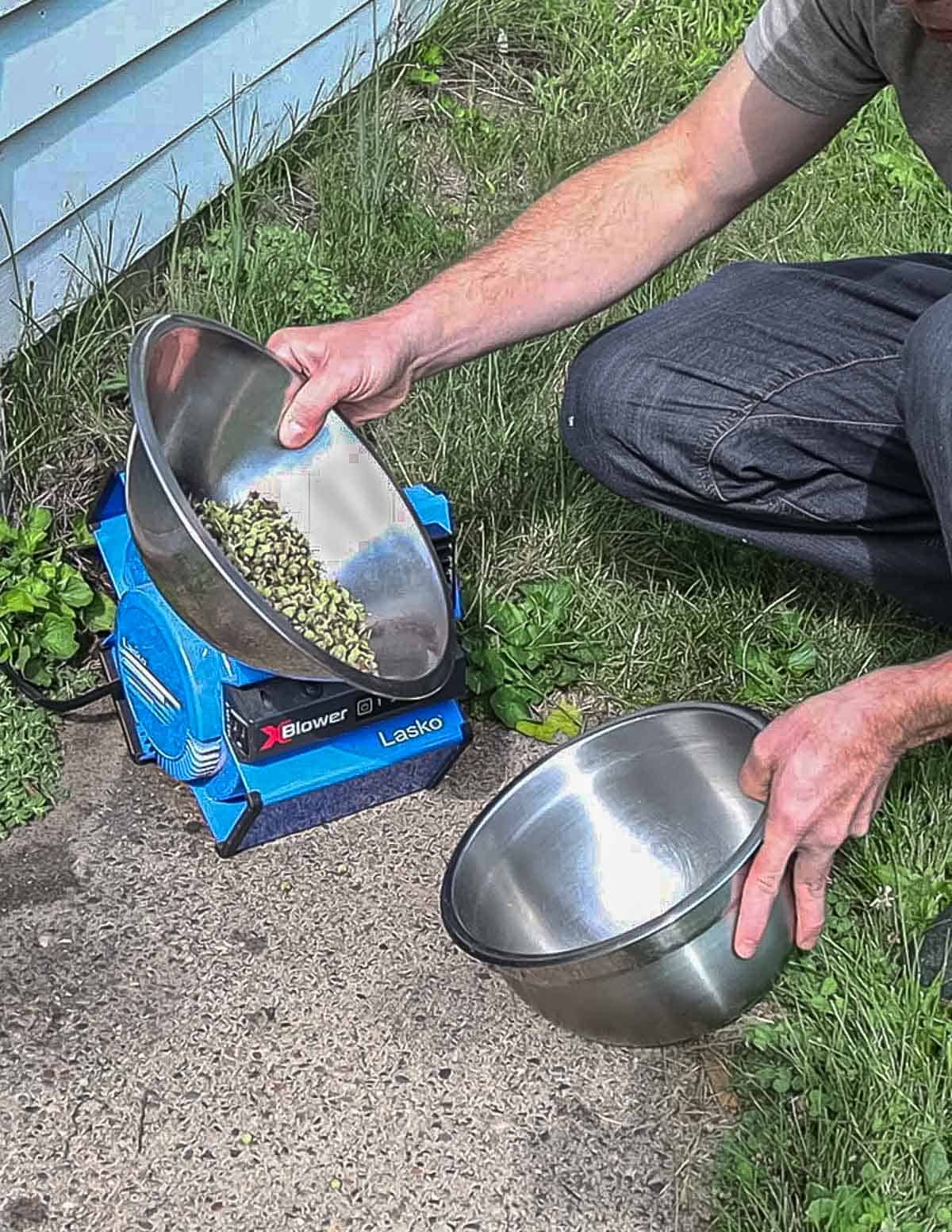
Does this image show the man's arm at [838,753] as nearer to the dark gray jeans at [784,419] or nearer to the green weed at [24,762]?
the dark gray jeans at [784,419]

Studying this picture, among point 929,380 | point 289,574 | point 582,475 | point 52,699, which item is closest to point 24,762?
point 52,699

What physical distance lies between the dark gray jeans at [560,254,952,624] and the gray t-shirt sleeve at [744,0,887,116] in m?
0.34

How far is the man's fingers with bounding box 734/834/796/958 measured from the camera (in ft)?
6.16

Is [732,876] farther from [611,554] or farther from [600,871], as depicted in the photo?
[611,554]

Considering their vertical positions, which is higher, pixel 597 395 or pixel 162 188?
pixel 162 188

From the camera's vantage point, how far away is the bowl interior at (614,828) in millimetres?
2385

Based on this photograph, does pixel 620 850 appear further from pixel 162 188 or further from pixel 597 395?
pixel 162 188

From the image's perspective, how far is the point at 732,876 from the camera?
1963mm

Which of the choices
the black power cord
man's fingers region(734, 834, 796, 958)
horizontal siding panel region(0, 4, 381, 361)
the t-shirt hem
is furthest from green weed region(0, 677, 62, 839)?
the t-shirt hem

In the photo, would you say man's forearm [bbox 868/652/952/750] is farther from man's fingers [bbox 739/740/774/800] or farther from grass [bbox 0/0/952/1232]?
grass [bbox 0/0/952/1232]

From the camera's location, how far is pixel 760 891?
6.35ft

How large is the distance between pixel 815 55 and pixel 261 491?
44.2 inches

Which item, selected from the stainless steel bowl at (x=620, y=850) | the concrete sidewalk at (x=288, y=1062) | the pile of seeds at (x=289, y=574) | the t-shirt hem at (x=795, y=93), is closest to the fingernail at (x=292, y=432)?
the pile of seeds at (x=289, y=574)

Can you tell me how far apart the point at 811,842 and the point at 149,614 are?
3.72 ft
